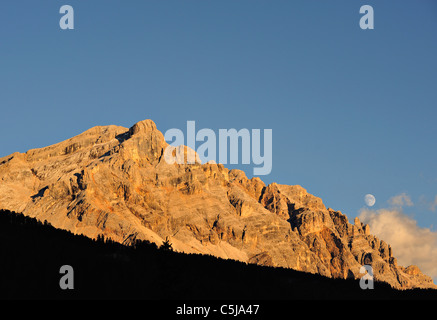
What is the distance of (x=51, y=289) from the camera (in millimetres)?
190250

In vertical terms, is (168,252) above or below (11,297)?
above
